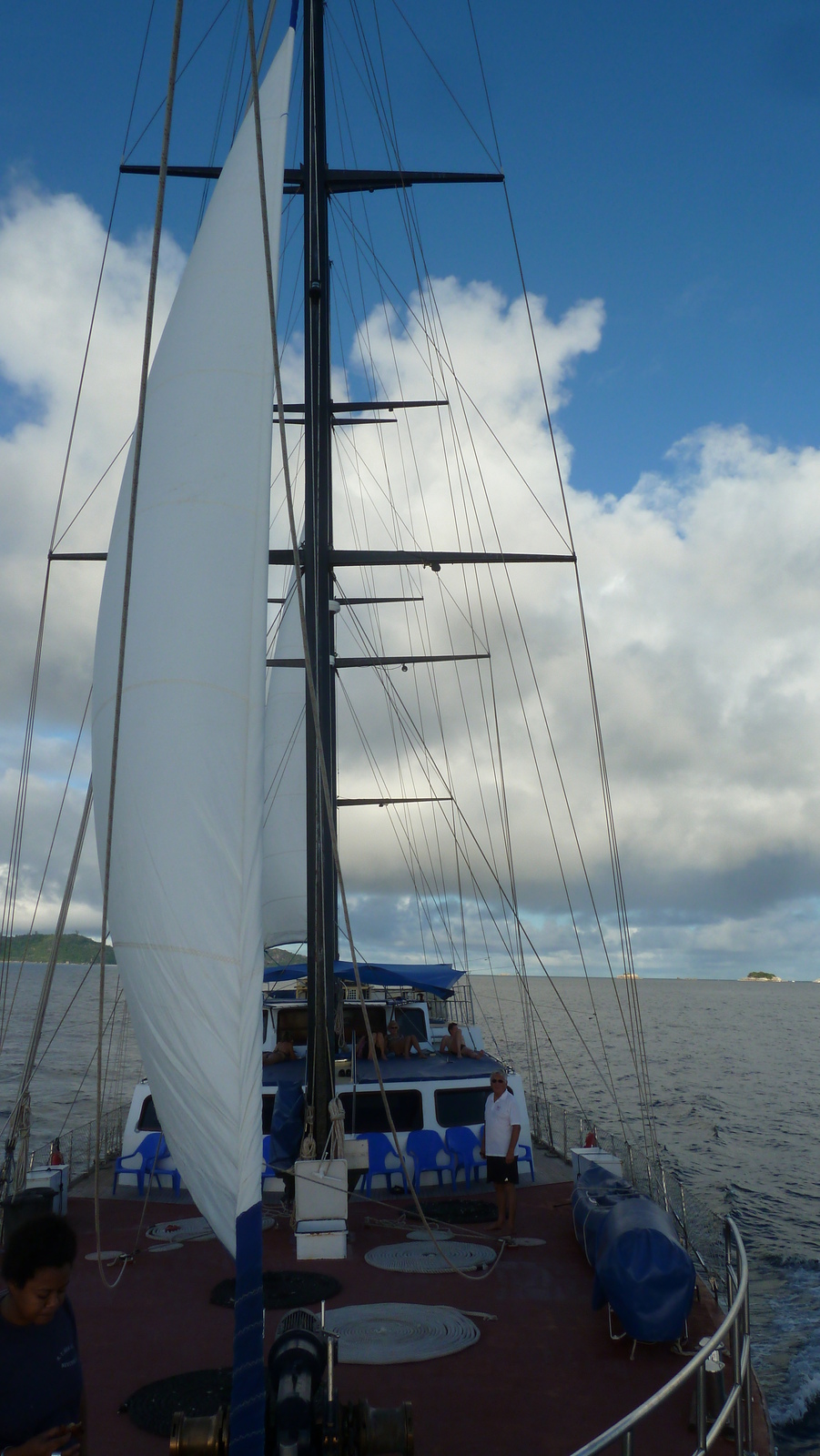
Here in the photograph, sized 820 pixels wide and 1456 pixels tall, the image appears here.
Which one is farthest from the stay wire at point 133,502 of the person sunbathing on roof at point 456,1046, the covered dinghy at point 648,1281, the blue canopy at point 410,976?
the person sunbathing on roof at point 456,1046

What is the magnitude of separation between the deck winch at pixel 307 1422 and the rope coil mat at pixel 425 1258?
400cm

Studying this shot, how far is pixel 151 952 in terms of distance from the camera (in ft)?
14.0

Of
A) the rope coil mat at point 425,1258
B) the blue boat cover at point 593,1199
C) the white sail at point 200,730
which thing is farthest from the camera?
the rope coil mat at point 425,1258

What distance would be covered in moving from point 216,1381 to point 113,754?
13.6ft

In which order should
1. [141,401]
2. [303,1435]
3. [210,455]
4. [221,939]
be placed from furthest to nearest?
[210,455] < [141,401] < [221,939] < [303,1435]

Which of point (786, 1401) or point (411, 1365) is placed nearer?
point (411, 1365)

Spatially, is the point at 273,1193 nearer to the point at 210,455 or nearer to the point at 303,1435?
the point at 303,1435

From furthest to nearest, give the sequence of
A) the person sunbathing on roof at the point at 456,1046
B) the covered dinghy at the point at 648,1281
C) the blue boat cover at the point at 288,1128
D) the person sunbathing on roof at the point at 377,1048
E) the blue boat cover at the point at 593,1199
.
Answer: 1. the person sunbathing on roof at the point at 456,1046
2. the person sunbathing on roof at the point at 377,1048
3. the blue boat cover at the point at 288,1128
4. the blue boat cover at the point at 593,1199
5. the covered dinghy at the point at 648,1281

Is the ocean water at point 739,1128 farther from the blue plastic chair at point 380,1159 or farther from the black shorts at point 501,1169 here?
the blue plastic chair at point 380,1159

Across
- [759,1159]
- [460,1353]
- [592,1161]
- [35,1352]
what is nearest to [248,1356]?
[35,1352]

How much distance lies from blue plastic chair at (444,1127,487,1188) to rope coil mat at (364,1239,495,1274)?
77.6 inches

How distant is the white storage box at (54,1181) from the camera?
29.9ft

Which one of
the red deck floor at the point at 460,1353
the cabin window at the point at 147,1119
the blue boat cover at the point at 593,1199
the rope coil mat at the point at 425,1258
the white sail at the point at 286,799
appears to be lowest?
the red deck floor at the point at 460,1353

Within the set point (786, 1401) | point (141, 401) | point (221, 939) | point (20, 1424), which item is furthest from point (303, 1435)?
point (786, 1401)
